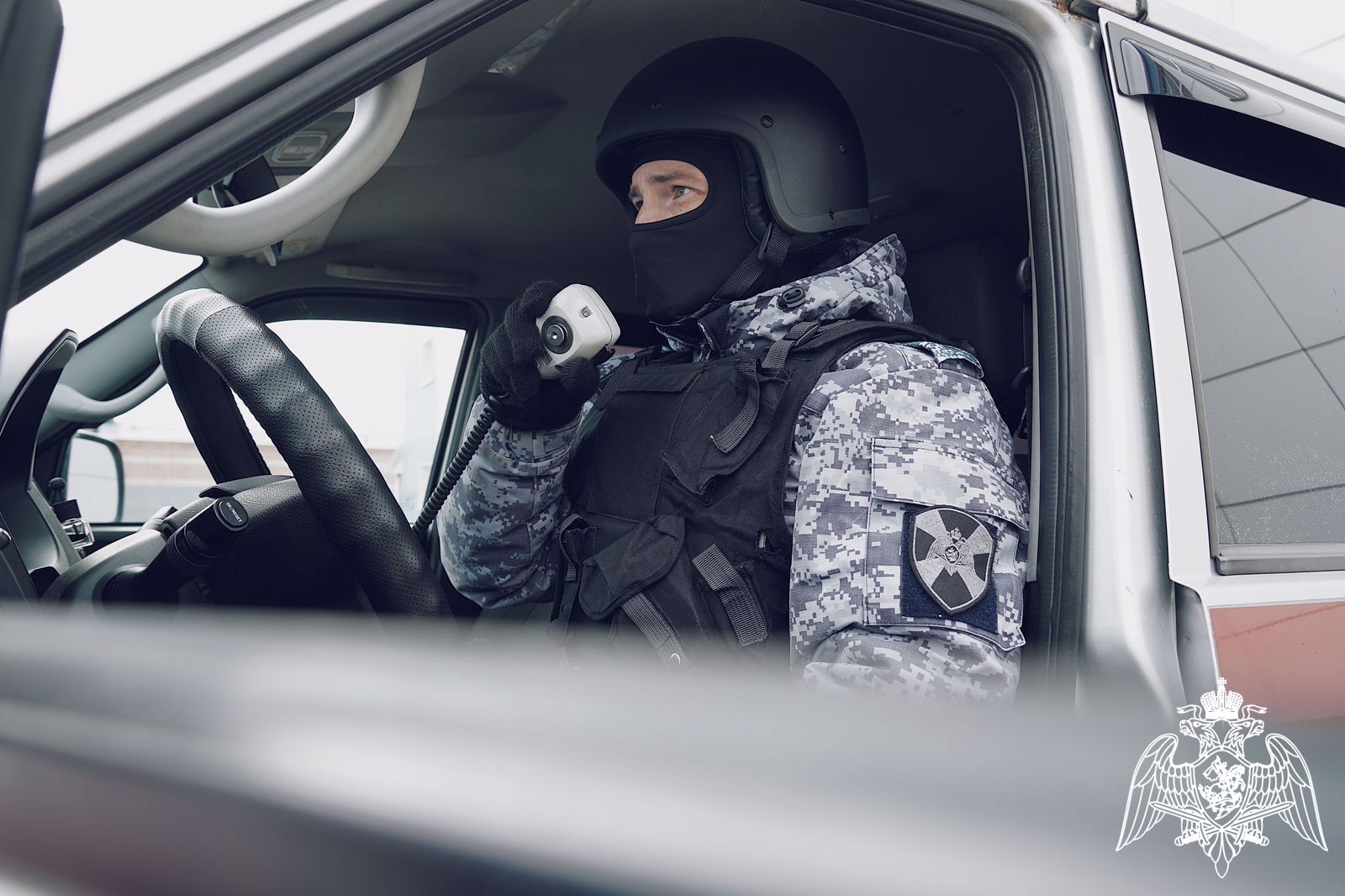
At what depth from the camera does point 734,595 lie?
1351 mm

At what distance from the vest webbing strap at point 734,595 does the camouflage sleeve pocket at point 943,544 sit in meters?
0.22

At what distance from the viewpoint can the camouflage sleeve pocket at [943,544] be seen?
1098 mm

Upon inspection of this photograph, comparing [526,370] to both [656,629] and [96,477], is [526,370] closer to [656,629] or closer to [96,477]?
[656,629]

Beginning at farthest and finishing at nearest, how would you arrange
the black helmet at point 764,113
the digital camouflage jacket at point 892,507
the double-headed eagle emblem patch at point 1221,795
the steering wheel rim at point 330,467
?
the black helmet at point 764,113 → the digital camouflage jacket at point 892,507 → the steering wheel rim at point 330,467 → the double-headed eagle emblem patch at point 1221,795

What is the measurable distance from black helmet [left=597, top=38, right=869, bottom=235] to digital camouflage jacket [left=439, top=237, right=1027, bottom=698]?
139 millimetres

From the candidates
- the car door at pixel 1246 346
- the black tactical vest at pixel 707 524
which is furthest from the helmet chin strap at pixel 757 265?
the car door at pixel 1246 346

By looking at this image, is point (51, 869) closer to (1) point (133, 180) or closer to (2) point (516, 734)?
(2) point (516, 734)

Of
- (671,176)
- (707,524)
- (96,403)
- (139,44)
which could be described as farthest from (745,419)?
(96,403)

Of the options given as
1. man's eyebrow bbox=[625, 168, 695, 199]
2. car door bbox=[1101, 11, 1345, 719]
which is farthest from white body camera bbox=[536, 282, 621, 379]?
car door bbox=[1101, 11, 1345, 719]

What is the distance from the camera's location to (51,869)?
42 centimetres

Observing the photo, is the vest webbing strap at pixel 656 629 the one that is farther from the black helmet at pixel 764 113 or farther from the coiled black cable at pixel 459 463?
the black helmet at pixel 764 113

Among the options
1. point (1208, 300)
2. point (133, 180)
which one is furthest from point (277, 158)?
point (1208, 300)

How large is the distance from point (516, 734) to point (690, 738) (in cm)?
7

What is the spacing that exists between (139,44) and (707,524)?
96 cm
